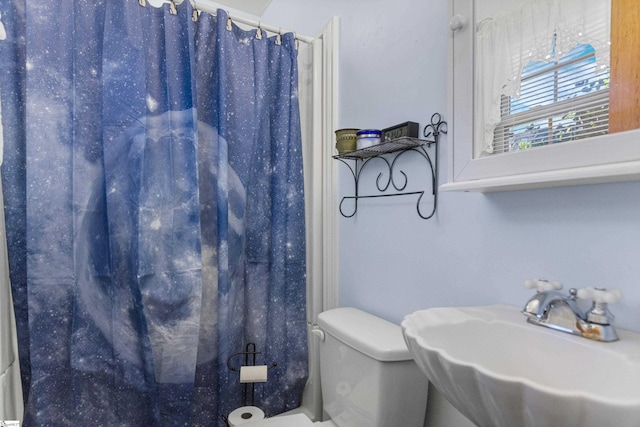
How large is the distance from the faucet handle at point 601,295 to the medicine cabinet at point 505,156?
22 centimetres

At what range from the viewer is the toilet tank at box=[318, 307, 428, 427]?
3.38ft

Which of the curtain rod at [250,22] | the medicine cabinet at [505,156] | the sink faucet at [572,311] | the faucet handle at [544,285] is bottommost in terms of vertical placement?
the sink faucet at [572,311]

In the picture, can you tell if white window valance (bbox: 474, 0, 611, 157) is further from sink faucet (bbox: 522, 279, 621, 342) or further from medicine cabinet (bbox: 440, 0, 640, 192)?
sink faucet (bbox: 522, 279, 621, 342)

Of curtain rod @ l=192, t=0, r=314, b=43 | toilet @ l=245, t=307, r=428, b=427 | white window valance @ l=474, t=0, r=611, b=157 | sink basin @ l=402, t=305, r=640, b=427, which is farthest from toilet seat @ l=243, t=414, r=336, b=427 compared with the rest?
curtain rod @ l=192, t=0, r=314, b=43

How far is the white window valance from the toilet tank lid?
0.60 m

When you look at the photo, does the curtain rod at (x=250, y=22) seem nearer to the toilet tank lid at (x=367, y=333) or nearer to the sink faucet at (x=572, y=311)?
the toilet tank lid at (x=367, y=333)

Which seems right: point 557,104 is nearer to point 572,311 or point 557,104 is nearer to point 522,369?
point 572,311

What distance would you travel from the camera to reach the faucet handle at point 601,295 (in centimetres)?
67

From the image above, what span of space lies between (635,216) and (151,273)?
4.79ft

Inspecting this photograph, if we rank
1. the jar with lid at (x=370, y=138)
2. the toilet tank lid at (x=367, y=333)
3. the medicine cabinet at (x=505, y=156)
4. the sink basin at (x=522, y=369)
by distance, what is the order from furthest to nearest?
the jar with lid at (x=370, y=138) < the toilet tank lid at (x=367, y=333) < the medicine cabinet at (x=505, y=156) < the sink basin at (x=522, y=369)

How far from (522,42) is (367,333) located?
91cm

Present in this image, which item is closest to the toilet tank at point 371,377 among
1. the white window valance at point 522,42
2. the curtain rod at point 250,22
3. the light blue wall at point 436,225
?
the light blue wall at point 436,225

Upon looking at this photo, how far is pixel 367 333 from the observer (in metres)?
1.15

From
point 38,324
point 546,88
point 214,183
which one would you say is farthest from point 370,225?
point 38,324
